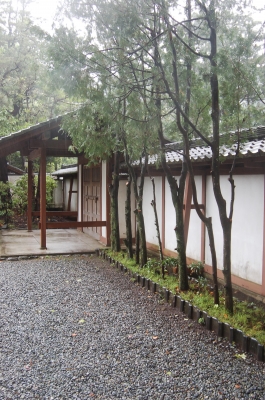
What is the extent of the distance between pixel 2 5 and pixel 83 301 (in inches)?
767

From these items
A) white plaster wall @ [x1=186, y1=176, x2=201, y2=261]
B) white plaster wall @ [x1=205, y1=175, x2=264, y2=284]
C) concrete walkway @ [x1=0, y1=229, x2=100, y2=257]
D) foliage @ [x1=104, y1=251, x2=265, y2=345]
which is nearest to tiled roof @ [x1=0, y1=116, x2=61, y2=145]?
concrete walkway @ [x1=0, y1=229, x2=100, y2=257]

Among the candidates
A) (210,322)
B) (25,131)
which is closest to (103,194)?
(25,131)

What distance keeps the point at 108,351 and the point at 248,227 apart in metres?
3.01

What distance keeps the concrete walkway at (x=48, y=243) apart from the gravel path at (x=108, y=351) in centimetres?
275

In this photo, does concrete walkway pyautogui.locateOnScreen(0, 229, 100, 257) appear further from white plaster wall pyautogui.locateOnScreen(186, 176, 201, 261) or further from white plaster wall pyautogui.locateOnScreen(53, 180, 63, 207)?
white plaster wall pyautogui.locateOnScreen(53, 180, 63, 207)

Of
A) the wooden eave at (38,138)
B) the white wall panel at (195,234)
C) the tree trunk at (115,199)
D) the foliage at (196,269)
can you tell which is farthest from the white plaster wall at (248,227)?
the wooden eave at (38,138)

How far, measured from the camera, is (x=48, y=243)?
33.4 feet

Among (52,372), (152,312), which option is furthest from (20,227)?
(52,372)

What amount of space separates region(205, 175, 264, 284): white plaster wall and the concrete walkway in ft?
13.2

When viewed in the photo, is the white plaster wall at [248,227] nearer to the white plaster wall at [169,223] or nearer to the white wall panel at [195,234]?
the white wall panel at [195,234]

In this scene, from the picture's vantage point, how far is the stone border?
376cm

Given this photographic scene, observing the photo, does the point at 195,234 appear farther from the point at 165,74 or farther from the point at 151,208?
the point at 165,74

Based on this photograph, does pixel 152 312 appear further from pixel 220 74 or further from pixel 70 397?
pixel 220 74

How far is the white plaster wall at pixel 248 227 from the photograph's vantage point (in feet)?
18.3
